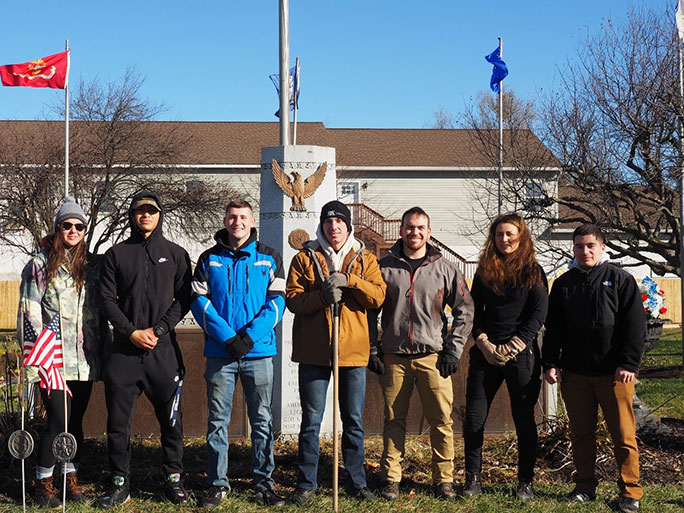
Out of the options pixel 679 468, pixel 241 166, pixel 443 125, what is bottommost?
pixel 679 468

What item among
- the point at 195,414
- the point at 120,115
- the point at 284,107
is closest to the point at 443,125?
the point at 120,115

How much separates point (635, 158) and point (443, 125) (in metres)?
39.0

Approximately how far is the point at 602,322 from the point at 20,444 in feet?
13.1

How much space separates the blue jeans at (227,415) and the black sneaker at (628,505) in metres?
2.42

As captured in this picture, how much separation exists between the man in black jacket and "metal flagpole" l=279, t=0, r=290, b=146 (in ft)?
16.6

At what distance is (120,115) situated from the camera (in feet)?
71.9

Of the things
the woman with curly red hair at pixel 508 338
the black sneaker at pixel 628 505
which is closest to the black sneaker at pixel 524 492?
the woman with curly red hair at pixel 508 338

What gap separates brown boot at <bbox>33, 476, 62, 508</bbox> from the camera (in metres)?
5.28

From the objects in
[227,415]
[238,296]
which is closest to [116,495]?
[227,415]

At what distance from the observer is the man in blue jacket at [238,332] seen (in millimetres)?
5395

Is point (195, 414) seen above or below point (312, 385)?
below

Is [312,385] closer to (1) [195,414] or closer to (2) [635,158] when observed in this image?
(1) [195,414]

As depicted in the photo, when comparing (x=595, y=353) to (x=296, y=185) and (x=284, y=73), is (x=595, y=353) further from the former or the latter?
(x=284, y=73)

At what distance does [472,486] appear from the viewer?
5.57 metres
